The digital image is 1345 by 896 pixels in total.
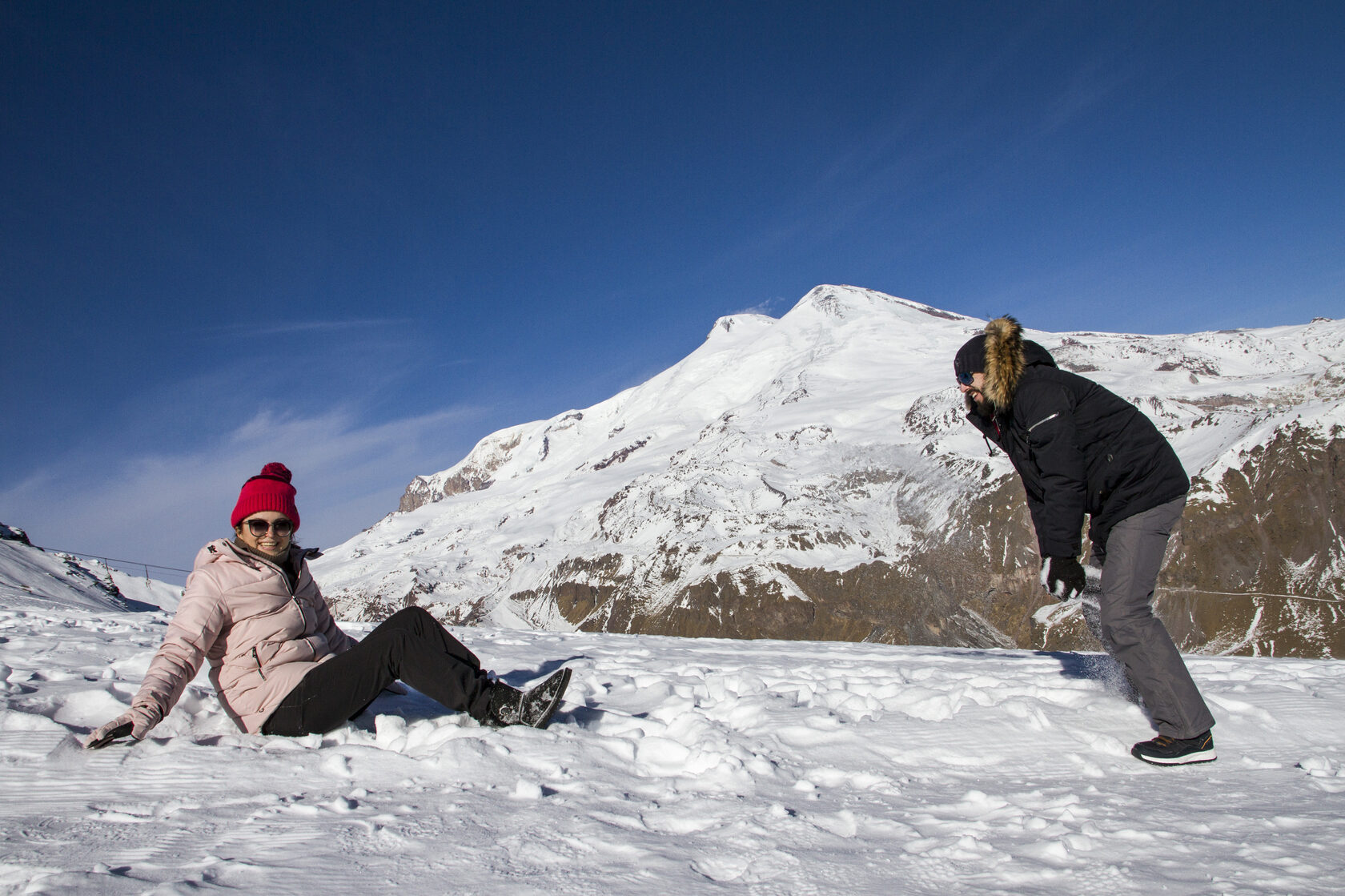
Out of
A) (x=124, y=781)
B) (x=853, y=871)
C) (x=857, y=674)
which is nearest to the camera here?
(x=853, y=871)

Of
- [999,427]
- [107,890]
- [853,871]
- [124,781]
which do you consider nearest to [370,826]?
[107,890]

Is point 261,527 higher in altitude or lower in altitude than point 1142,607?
higher

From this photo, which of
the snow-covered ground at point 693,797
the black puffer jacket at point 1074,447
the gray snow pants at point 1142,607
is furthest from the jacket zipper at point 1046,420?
the snow-covered ground at point 693,797

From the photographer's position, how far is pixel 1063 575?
411 centimetres

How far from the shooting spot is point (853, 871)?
7.68 feet

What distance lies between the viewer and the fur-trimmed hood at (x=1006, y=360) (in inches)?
162

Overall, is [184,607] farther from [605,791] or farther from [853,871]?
[853,871]

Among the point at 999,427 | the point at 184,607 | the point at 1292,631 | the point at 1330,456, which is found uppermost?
the point at 1330,456

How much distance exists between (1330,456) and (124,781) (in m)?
Answer: 111

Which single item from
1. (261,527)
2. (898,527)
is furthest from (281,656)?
(898,527)

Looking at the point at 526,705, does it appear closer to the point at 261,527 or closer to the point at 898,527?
the point at 261,527

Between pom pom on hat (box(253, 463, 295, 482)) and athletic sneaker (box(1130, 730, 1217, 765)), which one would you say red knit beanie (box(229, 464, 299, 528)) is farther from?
athletic sneaker (box(1130, 730, 1217, 765))

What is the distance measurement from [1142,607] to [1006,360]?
1.50 metres

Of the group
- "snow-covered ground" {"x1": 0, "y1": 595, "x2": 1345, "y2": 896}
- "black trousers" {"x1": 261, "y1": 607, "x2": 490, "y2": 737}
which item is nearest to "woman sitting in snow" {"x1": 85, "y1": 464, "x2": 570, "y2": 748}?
"black trousers" {"x1": 261, "y1": 607, "x2": 490, "y2": 737}
